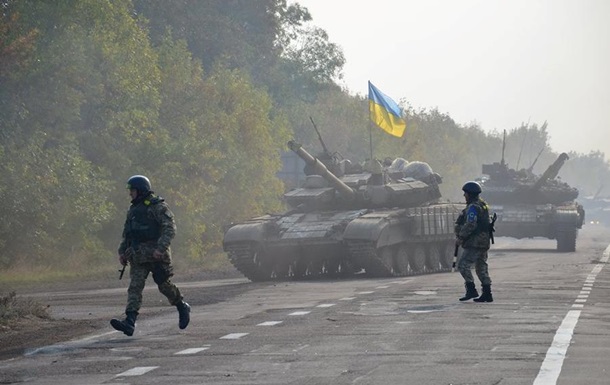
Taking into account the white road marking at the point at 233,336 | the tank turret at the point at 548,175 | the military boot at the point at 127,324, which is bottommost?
the white road marking at the point at 233,336

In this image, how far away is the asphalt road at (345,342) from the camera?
1069 centimetres

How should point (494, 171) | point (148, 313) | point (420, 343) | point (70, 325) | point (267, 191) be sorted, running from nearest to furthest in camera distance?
point (420, 343)
point (70, 325)
point (148, 313)
point (494, 171)
point (267, 191)

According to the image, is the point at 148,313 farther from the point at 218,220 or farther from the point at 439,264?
the point at 218,220

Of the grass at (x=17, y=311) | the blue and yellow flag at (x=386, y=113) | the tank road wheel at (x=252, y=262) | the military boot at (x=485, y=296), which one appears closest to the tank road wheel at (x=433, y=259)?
the tank road wheel at (x=252, y=262)

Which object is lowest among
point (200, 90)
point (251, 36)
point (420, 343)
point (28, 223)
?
point (420, 343)

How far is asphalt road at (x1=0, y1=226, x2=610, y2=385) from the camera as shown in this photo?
35.1ft

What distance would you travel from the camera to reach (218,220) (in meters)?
50.8

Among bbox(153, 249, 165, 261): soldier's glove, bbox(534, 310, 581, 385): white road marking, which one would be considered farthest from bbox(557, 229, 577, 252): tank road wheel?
bbox(153, 249, 165, 261): soldier's glove

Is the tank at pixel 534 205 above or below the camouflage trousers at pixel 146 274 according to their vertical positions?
above

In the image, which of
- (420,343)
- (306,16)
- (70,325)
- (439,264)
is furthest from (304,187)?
(306,16)

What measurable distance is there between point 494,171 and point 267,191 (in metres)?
9.99

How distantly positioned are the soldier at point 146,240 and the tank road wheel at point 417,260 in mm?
17496

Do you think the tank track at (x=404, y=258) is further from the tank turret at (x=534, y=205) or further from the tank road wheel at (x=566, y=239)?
the tank turret at (x=534, y=205)

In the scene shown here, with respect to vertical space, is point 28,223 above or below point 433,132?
below
